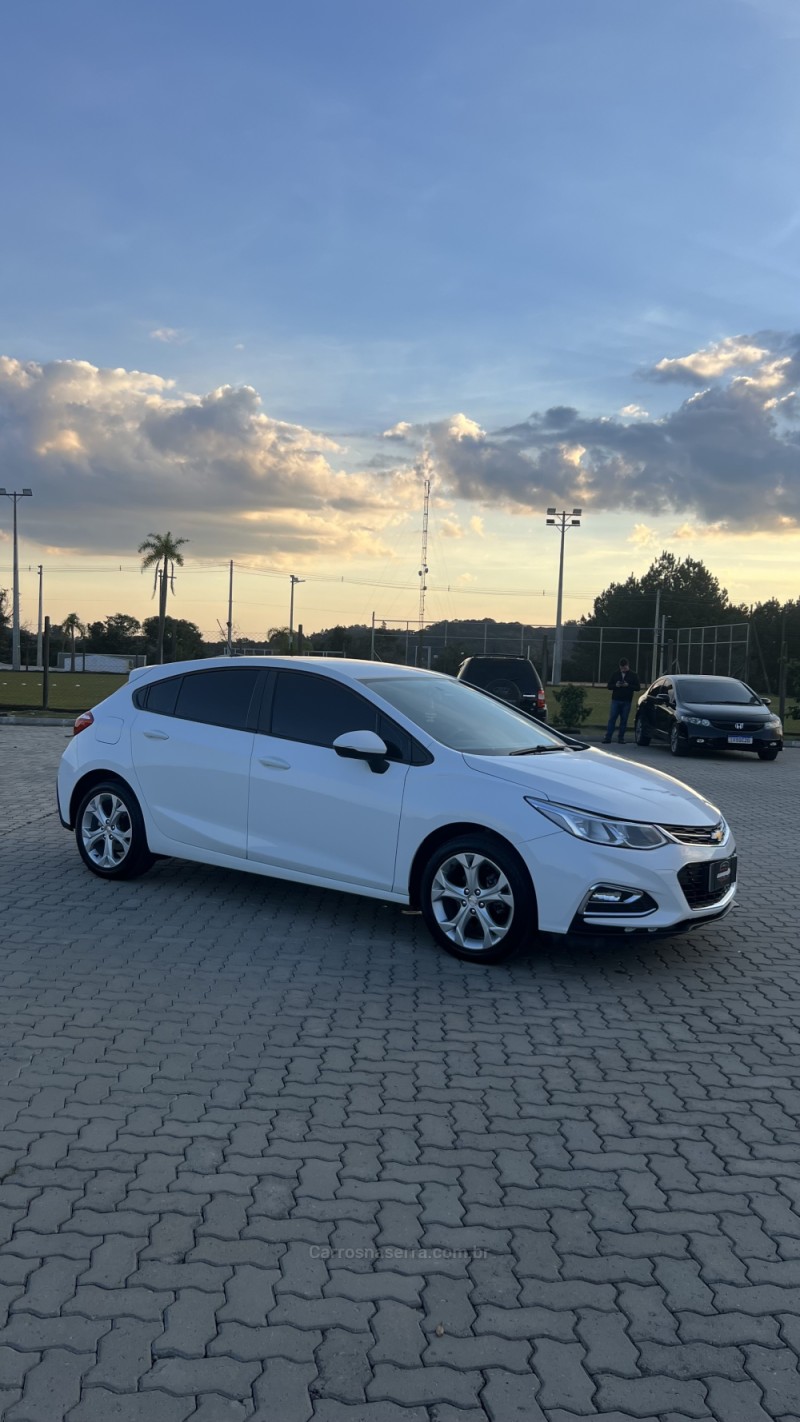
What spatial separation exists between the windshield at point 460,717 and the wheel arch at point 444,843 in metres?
0.56

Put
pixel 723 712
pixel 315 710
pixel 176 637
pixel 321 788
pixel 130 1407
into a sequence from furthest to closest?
pixel 176 637 < pixel 723 712 < pixel 315 710 < pixel 321 788 < pixel 130 1407

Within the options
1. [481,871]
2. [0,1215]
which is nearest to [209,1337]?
[0,1215]

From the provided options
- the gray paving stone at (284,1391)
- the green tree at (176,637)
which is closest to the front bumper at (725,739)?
the gray paving stone at (284,1391)

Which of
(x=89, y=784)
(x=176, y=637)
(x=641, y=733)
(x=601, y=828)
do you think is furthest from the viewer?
(x=176, y=637)

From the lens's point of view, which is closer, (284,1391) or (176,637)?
(284,1391)

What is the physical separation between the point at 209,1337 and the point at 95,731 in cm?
553

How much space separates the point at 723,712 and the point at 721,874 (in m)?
14.3

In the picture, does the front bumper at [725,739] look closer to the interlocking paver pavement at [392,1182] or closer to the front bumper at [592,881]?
the interlocking paver pavement at [392,1182]

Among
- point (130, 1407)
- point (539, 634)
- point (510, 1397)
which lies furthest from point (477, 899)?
point (539, 634)

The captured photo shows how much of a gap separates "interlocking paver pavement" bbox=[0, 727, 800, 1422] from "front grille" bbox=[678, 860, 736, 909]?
389 millimetres

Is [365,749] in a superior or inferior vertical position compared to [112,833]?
superior

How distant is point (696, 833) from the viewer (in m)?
6.16

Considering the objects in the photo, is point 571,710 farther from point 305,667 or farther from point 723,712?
point 305,667

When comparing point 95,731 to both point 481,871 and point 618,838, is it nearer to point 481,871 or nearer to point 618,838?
point 481,871
